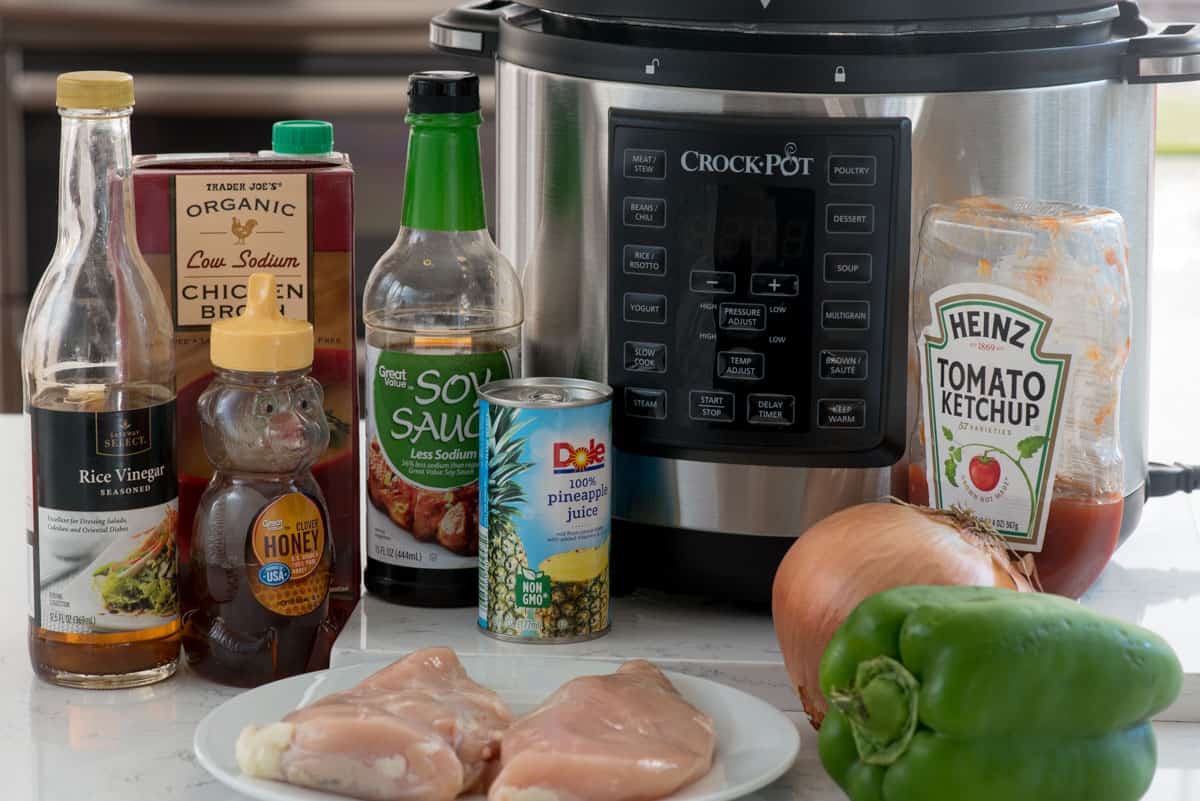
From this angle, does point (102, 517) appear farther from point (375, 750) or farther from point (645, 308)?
point (645, 308)

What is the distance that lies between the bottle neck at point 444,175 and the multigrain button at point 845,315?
0.21 meters

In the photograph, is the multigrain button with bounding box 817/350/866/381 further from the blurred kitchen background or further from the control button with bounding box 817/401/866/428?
the blurred kitchen background

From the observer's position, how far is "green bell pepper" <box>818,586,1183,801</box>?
0.69m

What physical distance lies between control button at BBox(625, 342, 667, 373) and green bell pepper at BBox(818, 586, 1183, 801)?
28 centimetres

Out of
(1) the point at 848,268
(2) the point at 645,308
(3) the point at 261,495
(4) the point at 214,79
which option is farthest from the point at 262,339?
(4) the point at 214,79

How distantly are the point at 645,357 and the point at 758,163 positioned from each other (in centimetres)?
13

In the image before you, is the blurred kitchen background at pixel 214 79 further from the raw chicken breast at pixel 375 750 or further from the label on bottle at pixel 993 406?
the raw chicken breast at pixel 375 750

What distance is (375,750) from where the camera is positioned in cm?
72

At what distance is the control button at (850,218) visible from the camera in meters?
0.91

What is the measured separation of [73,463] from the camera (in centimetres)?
84

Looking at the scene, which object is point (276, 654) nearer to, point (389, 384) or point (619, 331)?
point (389, 384)

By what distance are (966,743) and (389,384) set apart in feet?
1.33

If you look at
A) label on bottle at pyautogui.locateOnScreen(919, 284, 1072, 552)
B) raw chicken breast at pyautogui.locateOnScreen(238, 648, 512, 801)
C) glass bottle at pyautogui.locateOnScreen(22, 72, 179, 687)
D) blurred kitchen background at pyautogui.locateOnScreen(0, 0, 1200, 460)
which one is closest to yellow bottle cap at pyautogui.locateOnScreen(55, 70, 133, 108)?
glass bottle at pyautogui.locateOnScreen(22, 72, 179, 687)

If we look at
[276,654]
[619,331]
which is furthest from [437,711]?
[619,331]
